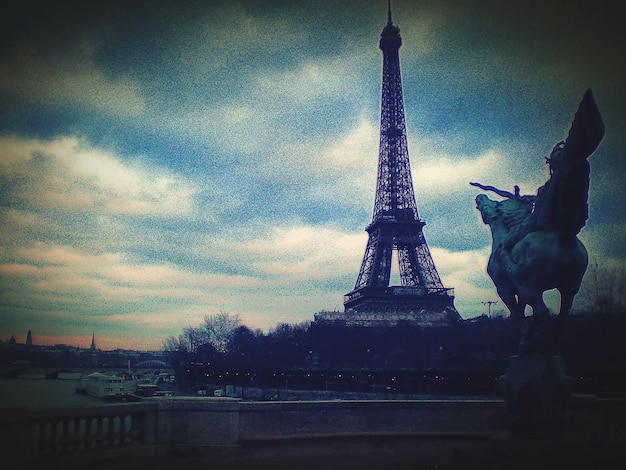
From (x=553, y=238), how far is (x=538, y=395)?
2.70 meters

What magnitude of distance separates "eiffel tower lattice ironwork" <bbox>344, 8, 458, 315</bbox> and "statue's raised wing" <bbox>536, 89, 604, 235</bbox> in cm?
6437

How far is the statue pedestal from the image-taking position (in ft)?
31.8

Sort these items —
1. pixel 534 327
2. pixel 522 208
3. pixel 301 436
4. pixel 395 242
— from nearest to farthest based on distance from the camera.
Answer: pixel 534 327, pixel 522 208, pixel 301 436, pixel 395 242

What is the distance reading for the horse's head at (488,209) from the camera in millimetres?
11727

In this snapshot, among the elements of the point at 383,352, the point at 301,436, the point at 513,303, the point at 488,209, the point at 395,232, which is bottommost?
the point at 301,436

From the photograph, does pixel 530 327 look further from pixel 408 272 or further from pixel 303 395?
pixel 408 272

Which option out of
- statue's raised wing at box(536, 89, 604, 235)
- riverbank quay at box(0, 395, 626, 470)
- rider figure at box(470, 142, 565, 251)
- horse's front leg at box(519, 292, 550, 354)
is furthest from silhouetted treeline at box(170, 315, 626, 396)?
statue's raised wing at box(536, 89, 604, 235)

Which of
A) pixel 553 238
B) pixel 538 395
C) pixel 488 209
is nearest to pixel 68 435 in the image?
pixel 538 395

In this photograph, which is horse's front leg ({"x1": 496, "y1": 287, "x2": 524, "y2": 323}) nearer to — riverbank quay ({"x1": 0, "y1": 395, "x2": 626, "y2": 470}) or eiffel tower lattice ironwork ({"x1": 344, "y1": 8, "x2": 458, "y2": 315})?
riverbank quay ({"x1": 0, "y1": 395, "x2": 626, "y2": 470})

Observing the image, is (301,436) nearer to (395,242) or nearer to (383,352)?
(383,352)

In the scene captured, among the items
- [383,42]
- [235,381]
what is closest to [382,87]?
[383,42]

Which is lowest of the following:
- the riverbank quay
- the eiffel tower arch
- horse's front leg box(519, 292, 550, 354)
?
the riverbank quay

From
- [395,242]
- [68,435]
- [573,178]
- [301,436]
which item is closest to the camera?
[68,435]

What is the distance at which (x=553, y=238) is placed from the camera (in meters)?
9.91
